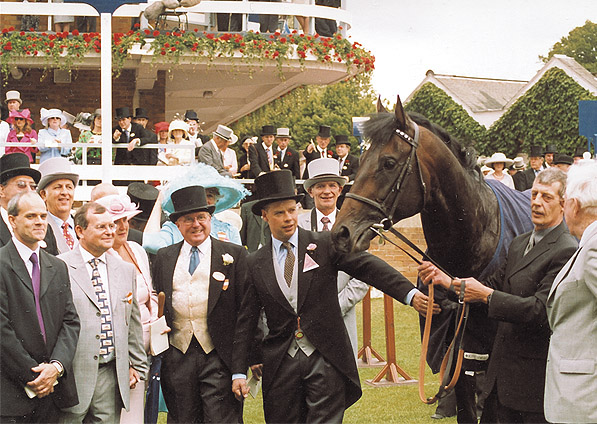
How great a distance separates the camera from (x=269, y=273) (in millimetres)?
5137

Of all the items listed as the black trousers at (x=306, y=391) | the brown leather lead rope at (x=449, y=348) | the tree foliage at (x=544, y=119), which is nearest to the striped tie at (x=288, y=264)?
the black trousers at (x=306, y=391)

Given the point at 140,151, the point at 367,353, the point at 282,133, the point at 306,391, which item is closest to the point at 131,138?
the point at 140,151

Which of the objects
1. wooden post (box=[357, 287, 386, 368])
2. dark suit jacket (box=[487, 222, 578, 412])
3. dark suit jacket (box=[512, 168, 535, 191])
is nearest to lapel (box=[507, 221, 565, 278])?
dark suit jacket (box=[487, 222, 578, 412])

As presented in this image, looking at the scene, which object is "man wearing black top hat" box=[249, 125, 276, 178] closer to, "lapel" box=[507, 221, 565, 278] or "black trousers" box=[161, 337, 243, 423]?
"black trousers" box=[161, 337, 243, 423]

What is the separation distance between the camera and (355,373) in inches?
197

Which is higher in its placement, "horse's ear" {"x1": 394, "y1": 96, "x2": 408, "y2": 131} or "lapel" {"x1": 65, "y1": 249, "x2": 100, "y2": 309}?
"horse's ear" {"x1": 394, "y1": 96, "x2": 408, "y2": 131}

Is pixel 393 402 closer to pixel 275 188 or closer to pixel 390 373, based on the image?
pixel 390 373

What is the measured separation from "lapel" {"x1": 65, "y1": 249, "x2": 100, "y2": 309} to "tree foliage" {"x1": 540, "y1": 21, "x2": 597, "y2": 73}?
132ft

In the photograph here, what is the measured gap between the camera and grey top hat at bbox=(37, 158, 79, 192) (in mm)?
6117

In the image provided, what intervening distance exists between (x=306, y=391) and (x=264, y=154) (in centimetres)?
963

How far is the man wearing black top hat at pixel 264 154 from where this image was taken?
1422 cm

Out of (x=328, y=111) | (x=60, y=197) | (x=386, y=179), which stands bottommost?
(x=328, y=111)

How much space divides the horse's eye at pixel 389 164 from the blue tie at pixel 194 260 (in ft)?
4.59

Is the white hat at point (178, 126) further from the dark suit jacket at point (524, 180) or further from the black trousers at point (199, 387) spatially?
the black trousers at point (199, 387)
